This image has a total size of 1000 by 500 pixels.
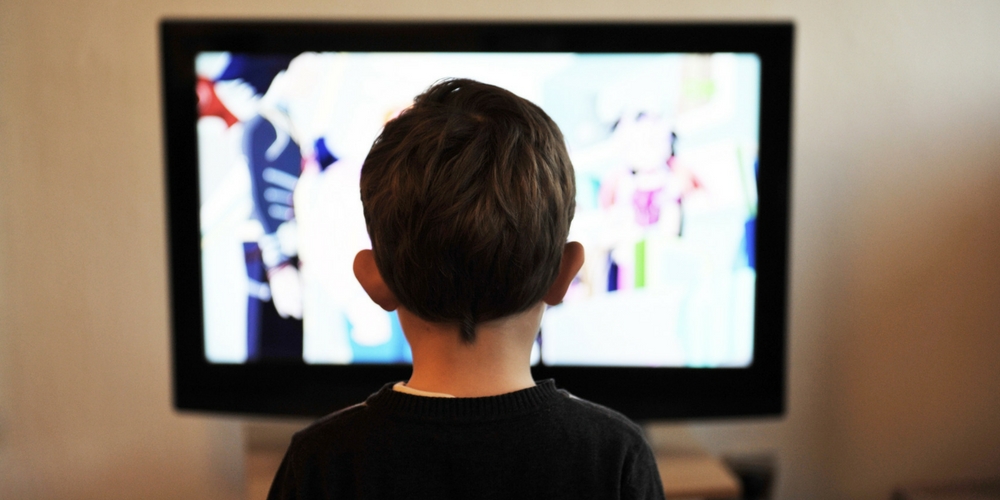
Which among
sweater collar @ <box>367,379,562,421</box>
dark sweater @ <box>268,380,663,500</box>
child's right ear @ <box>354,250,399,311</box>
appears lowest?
dark sweater @ <box>268,380,663,500</box>

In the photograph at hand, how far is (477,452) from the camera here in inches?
24.3

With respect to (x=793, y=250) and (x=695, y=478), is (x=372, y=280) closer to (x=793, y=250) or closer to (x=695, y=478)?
(x=695, y=478)

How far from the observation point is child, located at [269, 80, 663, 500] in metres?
0.62

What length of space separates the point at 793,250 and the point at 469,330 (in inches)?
46.3

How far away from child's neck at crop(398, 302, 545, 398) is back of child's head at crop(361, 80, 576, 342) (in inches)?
0.5

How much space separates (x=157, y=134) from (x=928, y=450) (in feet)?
6.33

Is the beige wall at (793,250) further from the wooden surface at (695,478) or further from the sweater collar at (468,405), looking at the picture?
the sweater collar at (468,405)

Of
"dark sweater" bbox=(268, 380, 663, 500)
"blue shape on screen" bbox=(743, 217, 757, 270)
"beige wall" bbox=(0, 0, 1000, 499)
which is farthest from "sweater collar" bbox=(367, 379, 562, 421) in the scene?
"beige wall" bbox=(0, 0, 1000, 499)

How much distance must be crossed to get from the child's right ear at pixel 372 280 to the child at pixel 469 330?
0.03 metres

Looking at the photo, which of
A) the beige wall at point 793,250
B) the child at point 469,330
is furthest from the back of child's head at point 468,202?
the beige wall at point 793,250

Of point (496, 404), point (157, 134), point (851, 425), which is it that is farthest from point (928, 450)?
point (157, 134)

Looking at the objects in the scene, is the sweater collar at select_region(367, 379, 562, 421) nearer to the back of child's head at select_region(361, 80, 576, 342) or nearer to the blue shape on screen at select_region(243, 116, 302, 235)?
the back of child's head at select_region(361, 80, 576, 342)

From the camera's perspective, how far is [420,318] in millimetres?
680

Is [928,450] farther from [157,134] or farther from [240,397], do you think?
[157,134]
